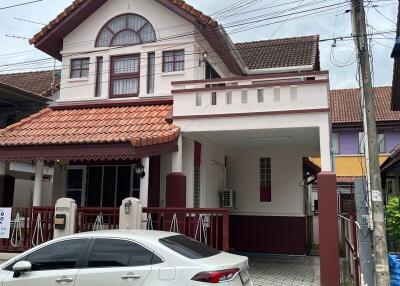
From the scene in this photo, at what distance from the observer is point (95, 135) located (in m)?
11.7

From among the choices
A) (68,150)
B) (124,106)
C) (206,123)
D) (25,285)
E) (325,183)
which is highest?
(124,106)

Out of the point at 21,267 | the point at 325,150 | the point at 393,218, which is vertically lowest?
the point at 21,267

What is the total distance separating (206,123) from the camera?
39.8ft

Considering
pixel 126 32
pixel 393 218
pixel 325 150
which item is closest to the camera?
pixel 325 150

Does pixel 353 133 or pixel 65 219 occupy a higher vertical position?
pixel 353 133

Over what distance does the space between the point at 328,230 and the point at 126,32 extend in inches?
340

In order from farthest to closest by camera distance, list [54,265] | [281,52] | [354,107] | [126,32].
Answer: [354,107] → [281,52] → [126,32] → [54,265]

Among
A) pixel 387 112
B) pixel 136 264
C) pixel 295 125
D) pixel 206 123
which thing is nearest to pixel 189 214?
pixel 206 123

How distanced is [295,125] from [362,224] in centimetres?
344

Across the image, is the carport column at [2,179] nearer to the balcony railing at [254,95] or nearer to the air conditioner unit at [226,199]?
the balcony railing at [254,95]

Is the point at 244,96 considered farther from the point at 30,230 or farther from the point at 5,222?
the point at 5,222

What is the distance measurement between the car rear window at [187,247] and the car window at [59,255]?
1203mm

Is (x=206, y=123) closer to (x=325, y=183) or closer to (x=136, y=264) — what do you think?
(x=325, y=183)

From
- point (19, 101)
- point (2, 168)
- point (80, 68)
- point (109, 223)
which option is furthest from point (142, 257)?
point (19, 101)
